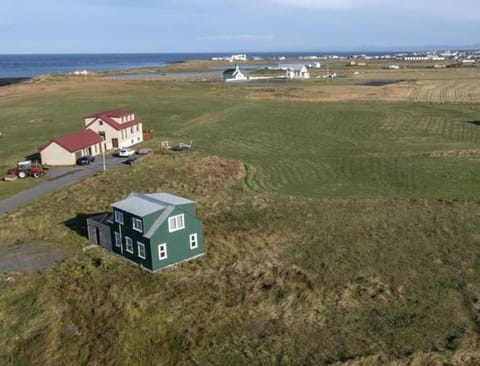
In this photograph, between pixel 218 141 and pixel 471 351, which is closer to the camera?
pixel 471 351

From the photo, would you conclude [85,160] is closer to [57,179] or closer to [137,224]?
[57,179]

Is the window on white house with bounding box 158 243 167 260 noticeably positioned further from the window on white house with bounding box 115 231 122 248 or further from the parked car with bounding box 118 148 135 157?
the parked car with bounding box 118 148 135 157

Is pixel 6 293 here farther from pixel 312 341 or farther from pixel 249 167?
pixel 249 167

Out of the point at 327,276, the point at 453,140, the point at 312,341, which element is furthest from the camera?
the point at 453,140

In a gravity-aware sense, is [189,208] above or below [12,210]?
above

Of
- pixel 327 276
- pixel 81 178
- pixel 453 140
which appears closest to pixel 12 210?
pixel 81 178

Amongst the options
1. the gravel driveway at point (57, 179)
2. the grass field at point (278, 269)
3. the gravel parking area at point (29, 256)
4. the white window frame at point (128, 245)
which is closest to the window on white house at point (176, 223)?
the grass field at point (278, 269)

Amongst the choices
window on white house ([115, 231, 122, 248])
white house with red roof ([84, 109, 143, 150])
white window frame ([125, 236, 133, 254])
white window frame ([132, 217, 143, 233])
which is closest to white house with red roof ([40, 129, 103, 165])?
white house with red roof ([84, 109, 143, 150])

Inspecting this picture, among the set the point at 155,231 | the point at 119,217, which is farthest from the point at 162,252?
the point at 119,217
